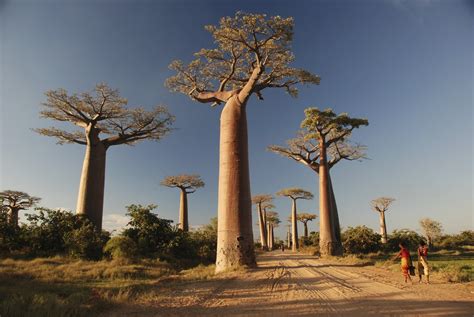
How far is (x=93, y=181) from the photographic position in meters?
19.5

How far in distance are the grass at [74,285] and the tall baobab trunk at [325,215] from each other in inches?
418

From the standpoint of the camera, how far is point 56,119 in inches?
775

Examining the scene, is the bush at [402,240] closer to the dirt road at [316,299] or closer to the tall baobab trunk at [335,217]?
the tall baobab trunk at [335,217]

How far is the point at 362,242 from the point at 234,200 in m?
17.2

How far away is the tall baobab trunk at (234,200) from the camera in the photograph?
10.6m

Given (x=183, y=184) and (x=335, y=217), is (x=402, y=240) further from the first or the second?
(x=183, y=184)

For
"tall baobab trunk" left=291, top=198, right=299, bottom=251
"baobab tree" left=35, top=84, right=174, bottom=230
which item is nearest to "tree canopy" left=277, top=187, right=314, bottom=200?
"tall baobab trunk" left=291, top=198, right=299, bottom=251

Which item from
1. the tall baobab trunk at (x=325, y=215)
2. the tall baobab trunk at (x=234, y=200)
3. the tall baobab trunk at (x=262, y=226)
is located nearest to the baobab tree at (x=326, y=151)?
the tall baobab trunk at (x=325, y=215)

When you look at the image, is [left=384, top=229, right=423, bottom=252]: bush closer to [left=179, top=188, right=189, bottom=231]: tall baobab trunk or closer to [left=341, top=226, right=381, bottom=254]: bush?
[left=341, top=226, right=381, bottom=254]: bush

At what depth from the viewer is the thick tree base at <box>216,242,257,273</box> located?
10484mm

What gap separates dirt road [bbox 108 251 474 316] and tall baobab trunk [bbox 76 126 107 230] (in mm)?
14091

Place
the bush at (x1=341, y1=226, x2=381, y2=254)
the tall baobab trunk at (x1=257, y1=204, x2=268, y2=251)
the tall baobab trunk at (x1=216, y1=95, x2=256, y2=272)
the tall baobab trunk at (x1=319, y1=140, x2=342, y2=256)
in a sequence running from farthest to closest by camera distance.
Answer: the tall baobab trunk at (x1=257, y1=204, x2=268, y2=251), the bush at (x1=341, y1=226, x2=381, y2=254), the tall baobab trunk at (x1=319, y1=140, x2=342, y2=256), the tall baobab trunk at (x1=216, y1=95, x2=256, y2=272)

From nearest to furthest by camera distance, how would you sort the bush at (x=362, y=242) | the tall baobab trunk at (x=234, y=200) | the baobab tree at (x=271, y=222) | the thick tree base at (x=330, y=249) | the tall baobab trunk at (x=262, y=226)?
the tall baobab trunk at (x=234, y=200)
the thick tree base at (x=330, y=249)
the bush at (x=362, y=242)
the tall baobab trunk at (x=262, y=226)
the baobab tree at (x=271, y=222)

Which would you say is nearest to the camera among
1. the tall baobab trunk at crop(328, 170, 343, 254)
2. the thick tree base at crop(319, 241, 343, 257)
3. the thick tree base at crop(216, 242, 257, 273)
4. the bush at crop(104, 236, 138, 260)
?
the thick tree base at crop(216, 242, 257, 273)
